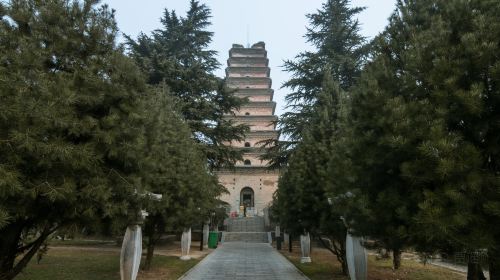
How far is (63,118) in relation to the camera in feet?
16.0

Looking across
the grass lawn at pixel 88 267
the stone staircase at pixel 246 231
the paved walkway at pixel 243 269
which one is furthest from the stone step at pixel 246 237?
the grass lawn at pixel 88 267

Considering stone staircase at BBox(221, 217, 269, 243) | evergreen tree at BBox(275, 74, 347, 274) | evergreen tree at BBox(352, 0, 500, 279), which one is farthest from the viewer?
stone staircase at BBox(221, 217, 269, 243)

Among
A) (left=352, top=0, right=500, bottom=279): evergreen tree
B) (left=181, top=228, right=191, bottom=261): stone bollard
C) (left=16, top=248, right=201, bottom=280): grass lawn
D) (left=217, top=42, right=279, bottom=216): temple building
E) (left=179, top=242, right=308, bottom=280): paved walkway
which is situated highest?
(left=217, top=42, right=279, bottom=216): temple building

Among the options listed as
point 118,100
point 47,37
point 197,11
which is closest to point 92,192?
point 118,100

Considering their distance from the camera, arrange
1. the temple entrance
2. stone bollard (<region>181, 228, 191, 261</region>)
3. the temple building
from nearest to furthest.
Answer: stone bollard (<region>181, 228, 191, 261</region>) → the temple building → the temple entrance

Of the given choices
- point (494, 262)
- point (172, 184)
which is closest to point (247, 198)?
point (172, 184)

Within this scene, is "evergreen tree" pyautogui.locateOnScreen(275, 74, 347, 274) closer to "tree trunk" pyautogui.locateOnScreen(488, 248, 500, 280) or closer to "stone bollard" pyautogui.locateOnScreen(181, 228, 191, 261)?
"stone bollard" pyautogui.locateOnScreen(181, 228, 191, 261)

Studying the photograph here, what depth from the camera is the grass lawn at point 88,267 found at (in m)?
11.8

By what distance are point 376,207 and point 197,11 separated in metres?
26.1

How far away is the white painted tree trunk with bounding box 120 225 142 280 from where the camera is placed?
9.52 meters

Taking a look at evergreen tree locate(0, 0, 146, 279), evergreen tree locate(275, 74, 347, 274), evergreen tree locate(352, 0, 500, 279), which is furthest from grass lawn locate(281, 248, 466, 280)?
evergreen tree locate(0, 0, 146, 279)

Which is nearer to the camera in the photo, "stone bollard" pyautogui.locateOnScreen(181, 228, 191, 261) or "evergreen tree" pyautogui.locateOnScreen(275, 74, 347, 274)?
"evergreen tree" pyautogui.locateOnScreen(275, 74, 347, 274)

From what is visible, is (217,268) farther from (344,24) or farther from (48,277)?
(344,24)

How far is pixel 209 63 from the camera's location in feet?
91.6
